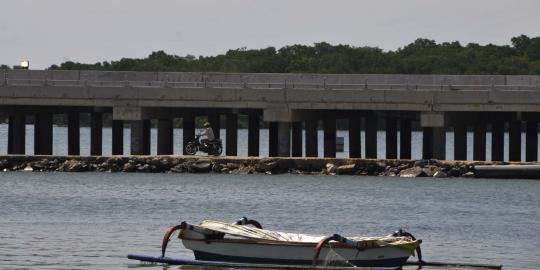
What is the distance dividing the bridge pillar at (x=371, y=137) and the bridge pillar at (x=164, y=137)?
10.6 meters

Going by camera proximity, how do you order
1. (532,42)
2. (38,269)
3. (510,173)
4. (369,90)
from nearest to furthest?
(38,269) → (510,173) → (369,90) → (532,42)

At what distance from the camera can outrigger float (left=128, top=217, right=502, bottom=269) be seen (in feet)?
142

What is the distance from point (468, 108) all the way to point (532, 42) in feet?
384

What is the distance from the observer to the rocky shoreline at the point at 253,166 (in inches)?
3110

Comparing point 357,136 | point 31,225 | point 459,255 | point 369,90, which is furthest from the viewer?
point 357,136

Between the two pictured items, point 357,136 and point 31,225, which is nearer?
point 31,225

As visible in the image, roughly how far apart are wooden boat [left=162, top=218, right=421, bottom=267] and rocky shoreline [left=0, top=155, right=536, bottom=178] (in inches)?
1346

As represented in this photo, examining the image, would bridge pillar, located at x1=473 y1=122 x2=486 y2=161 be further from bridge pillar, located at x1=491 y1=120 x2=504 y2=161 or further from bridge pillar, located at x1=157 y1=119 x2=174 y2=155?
bridge pillar, located at x1=157 y1=119 x2=174 y2=155

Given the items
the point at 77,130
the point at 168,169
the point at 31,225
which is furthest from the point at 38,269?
the point at 77,130

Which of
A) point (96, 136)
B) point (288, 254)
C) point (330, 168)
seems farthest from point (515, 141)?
point (288, 254)

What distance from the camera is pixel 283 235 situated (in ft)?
148

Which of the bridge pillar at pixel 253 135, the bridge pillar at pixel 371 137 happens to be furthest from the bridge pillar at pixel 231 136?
the bridge pillar at pixel 371 137

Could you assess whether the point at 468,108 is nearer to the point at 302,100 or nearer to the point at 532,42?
the point at 302,100

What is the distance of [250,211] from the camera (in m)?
61.8
